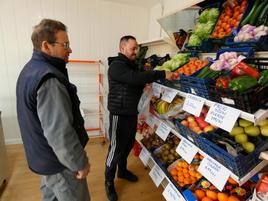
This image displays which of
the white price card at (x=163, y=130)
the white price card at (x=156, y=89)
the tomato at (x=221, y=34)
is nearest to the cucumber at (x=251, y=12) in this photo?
the tomato at (x=221, y=34)

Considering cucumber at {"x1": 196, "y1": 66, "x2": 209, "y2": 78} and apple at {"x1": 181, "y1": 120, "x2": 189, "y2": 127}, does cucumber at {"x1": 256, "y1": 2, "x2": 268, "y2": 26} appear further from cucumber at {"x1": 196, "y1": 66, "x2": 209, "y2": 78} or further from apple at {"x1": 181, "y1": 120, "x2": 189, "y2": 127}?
apple at {"x1": 181, "y1": 120, "x2": 189, "y2": 127}

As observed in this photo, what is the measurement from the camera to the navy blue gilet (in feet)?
3.23

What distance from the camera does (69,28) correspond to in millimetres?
2902

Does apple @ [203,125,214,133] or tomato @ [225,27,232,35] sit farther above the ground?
tomato @ [225,27,232,35]

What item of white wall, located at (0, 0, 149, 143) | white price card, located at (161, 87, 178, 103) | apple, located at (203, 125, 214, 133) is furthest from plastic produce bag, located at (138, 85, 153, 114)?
white wall, located at (0, 0, 149, 143)

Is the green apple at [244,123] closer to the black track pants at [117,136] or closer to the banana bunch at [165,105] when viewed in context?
the banana bunch at [165,105]

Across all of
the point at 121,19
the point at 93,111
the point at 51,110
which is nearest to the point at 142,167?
the point at 93,111

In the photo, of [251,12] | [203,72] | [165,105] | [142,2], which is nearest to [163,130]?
[165,105]

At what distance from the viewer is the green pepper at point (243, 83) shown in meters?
0.82

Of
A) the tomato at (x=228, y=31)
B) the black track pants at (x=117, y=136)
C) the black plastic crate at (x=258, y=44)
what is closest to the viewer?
the black plastic crate at (x=258, y=44)

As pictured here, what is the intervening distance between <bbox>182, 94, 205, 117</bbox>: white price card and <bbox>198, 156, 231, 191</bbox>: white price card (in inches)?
10.9

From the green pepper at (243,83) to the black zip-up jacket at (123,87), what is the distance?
0.86 meters

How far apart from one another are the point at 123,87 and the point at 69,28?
168 centimetres

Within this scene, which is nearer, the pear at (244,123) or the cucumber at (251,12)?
the pear at (244,123)
